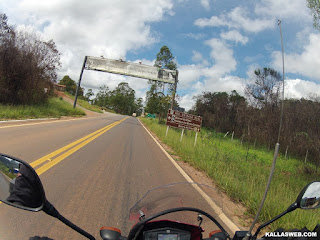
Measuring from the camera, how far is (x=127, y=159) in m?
8.23

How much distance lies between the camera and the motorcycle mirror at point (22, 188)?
4.92ft

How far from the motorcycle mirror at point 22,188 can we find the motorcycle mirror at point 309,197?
1.84 meters

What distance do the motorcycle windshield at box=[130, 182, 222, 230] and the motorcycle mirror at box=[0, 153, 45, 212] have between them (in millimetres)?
794

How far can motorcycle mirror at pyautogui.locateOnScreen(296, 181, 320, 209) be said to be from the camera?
179 centimetres

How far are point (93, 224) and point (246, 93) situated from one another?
82.1 feet

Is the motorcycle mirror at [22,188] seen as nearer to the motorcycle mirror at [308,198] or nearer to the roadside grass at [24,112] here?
the motorcycle mirror at [308,198]

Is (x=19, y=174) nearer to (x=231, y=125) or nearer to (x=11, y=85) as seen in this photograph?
(x=11, y=85)

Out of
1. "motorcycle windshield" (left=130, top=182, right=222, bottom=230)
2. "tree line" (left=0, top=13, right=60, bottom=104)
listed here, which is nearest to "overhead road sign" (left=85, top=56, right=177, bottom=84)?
"tree line" (left=0, top=13, right=60, bottom=104)

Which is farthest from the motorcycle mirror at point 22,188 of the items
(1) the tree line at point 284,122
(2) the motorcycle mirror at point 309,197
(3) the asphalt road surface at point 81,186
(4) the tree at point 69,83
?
(4) the tree at point 69,83

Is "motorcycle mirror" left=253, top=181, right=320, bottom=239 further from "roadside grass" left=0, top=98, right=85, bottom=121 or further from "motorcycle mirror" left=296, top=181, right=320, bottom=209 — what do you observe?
"roadside grass" left=0, top=98, right=85, bottom=121

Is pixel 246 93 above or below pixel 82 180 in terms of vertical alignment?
above

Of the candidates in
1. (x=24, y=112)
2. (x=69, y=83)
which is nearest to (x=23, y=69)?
(x=24, y=112)

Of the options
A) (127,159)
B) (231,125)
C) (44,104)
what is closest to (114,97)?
(231,125)

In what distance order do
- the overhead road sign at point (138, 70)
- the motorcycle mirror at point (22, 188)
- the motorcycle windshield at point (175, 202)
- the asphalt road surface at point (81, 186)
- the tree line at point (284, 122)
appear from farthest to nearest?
the overhead road sign at point (138, 70) → the tree line at point (284, 122) → the asphalt road surface at point (81, 186) → the motorcycle windshield at point (175, 202) → the motorcycle mirror at point (22, 188)
